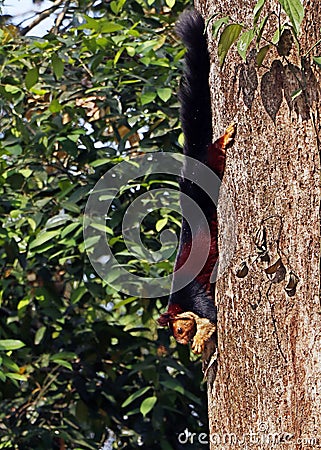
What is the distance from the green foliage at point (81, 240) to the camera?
7.43ft

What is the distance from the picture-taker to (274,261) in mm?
1109

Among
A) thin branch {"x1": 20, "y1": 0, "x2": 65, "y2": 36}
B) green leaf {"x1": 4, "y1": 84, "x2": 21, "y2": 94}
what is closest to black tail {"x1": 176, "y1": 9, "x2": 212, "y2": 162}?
green leaf {"x1": 4, "y1": 84, "x2": 21, "y2": 94}

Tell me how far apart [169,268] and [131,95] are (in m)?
0.64

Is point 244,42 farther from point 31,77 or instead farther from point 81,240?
point 81,240

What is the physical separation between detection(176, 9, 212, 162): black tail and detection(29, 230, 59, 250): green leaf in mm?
897

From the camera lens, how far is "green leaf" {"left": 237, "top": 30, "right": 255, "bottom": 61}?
3.56 feet

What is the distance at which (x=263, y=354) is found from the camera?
1.11 m

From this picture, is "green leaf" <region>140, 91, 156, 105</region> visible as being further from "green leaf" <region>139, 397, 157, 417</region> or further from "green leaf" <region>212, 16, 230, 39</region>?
"green leaf" <region>212, 16, 230, 39</region>

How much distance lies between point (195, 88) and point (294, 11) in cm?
35

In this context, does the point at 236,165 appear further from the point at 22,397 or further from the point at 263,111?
the point at 22,397

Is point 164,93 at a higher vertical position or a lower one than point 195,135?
higher

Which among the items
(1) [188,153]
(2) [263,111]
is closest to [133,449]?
(1) [188,153]

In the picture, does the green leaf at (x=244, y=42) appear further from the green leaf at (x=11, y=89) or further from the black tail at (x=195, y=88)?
the green leaf at (x=11, y=89)

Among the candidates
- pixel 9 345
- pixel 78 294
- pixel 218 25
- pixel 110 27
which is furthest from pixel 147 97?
pixel 218 25
